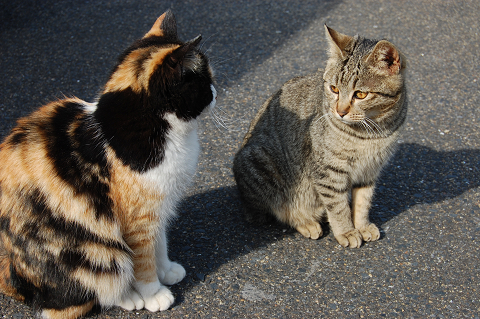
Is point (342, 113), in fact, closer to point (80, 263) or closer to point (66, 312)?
point (80, 263)

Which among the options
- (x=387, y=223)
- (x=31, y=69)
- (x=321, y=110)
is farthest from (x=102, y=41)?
(x=387, y=223)

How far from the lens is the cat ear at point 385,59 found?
102 inches

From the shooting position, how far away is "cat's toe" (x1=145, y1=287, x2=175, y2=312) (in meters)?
2.53

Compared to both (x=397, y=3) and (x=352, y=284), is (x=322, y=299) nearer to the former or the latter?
(x=352, y=284)

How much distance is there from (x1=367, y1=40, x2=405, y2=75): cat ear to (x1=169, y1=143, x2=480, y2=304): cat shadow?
1.22 metres

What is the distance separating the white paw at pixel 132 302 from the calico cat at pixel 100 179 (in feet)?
0.38

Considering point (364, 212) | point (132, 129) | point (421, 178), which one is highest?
point (132, 129)

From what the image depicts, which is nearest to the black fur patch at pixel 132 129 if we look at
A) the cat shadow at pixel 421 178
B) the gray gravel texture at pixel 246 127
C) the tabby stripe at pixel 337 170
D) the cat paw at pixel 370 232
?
the gray gravel texture at pixel 246 127

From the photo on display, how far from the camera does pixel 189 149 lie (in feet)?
8.00

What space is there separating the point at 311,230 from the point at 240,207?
59cm

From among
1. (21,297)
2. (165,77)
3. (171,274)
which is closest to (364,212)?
(171,274)

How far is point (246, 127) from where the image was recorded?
429 centimetres

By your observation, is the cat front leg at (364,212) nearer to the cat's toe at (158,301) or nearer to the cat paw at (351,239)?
the cat paw at (351,239)

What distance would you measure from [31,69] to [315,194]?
11.9 feet
